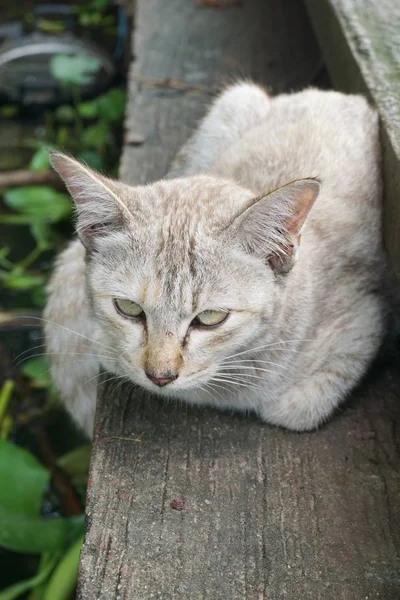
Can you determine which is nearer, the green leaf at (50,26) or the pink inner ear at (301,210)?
the pink inner ear at (301,210)

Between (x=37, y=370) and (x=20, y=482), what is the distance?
3.78 ft

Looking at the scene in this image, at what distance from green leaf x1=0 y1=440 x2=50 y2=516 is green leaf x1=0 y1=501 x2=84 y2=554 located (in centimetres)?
4

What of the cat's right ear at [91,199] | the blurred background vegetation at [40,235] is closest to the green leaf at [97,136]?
the blurred background vegetation at [40,235]

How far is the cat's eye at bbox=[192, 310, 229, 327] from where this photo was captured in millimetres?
2314

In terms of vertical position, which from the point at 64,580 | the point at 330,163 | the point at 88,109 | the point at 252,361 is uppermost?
the point at 330,163

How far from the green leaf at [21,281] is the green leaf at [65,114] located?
5.80 ft

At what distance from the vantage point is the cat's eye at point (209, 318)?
2314 mm

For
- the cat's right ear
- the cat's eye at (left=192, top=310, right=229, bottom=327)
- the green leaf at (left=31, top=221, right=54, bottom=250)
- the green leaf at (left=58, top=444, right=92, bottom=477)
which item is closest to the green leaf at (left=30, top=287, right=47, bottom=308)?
the green leaf at (left=31, top=221, right=54, bottom=250)

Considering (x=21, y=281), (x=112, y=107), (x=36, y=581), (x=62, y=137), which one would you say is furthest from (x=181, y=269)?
(x=62, y=137)

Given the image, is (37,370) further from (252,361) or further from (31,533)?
(252,361)

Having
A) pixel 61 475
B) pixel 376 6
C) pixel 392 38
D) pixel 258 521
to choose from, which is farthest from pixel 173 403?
pixel 376 6

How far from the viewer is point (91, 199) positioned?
2342mm

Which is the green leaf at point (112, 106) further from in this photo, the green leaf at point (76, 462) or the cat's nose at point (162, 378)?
the cat's nose at point (162, 378)

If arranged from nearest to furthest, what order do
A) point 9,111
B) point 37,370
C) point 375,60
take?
1. point 375,60
2. point 37,370
3. point 9,111
